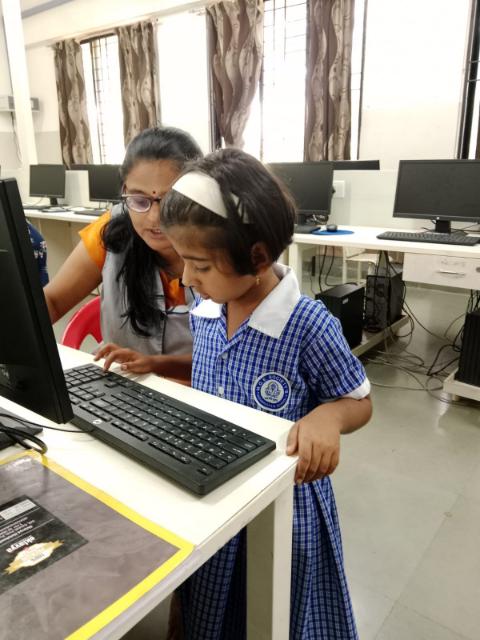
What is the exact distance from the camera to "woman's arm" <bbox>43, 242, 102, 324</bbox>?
130 cm

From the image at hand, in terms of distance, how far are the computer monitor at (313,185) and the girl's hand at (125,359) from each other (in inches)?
91.1

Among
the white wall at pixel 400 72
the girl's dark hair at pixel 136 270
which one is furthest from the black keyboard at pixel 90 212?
the girl's dark hair at pixel 136 270

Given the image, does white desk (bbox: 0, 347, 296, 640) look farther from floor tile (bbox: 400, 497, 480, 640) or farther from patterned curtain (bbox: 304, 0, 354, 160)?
patterned curtain (bbox: 304, 0, 354, 160)

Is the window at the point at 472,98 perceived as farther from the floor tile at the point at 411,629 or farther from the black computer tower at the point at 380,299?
the floor tile at the point at 411,629

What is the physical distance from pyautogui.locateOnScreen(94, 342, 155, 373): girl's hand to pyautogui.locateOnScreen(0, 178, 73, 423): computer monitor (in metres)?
0.29

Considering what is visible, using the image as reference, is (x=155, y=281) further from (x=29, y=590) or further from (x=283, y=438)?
(x=29, y=590)

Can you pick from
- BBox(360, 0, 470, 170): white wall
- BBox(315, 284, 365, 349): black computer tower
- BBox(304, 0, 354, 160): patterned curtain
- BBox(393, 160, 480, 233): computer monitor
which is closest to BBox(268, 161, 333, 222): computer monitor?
BBox(393, 160, 480, 233): computer monitor

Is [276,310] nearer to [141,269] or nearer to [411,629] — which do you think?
[141,269]

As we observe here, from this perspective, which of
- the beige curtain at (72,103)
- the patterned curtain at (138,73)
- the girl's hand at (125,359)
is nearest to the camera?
the girl's hand at (125,359)

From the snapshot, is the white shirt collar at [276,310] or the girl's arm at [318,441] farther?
the white shirt collar at [276,310]

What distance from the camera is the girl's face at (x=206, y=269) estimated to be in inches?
30.3

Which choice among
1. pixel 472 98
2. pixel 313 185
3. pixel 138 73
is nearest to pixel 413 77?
pixel 472 98

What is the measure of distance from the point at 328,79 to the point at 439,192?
233 cm

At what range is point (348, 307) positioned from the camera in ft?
9.02
